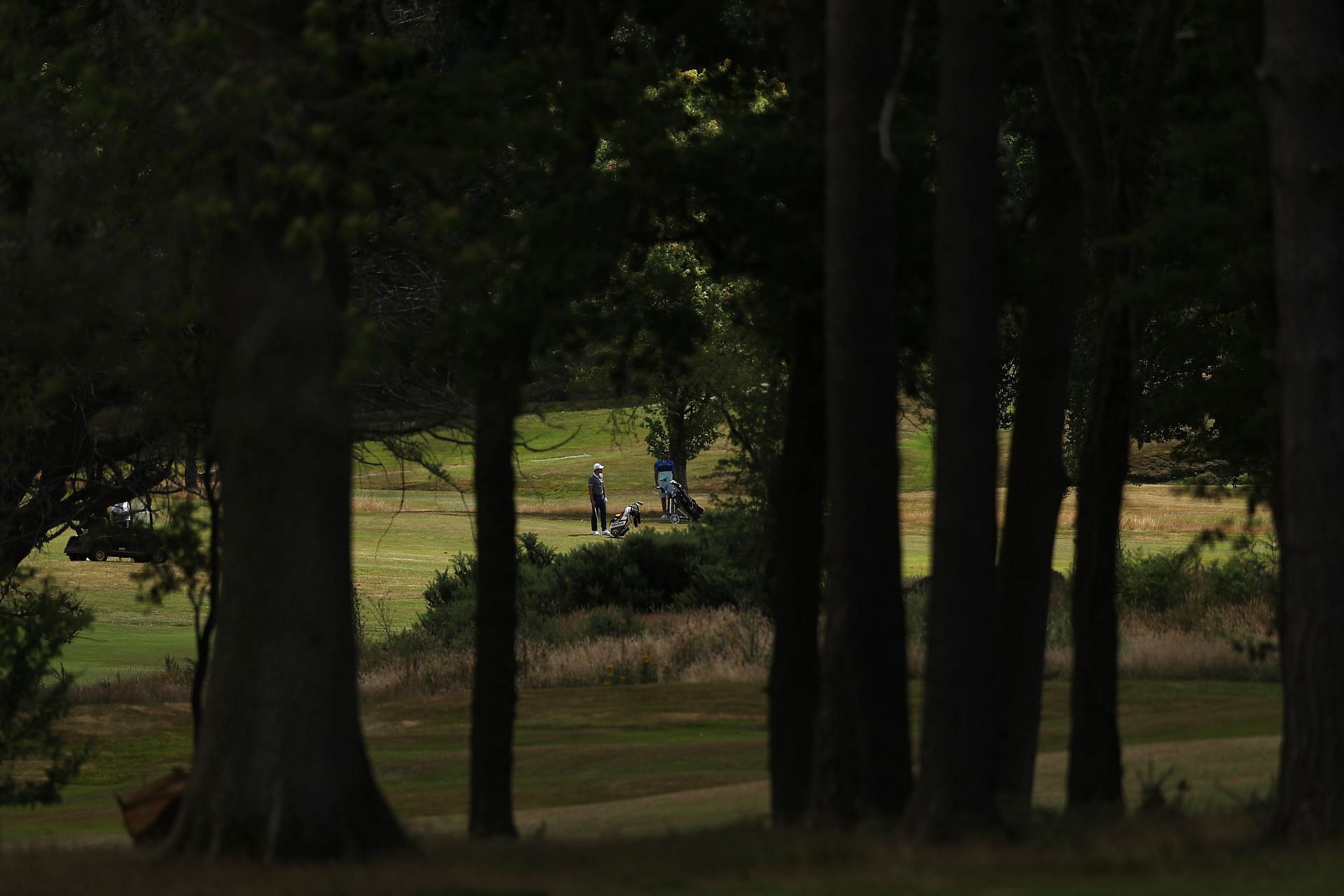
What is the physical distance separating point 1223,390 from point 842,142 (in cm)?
748

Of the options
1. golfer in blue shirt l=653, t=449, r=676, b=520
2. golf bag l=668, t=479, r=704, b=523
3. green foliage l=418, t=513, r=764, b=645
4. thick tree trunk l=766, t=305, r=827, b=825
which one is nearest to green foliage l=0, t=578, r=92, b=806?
thick tree trunk l=766, t=305, r=827, b=825

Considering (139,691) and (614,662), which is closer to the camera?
→ (614,662)

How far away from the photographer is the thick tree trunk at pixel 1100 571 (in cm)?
1505

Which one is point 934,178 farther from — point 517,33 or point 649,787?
point 649,787

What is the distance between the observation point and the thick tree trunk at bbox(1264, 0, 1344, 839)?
11.3 metres

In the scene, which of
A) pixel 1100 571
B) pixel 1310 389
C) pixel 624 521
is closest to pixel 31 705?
pixel 1100 571

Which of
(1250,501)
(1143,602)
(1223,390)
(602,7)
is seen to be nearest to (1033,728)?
(1250,501)

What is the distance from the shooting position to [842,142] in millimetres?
12758

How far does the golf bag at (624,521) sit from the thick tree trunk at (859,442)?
1721 inches

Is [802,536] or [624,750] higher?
[802,536]

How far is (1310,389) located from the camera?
37.3 ft

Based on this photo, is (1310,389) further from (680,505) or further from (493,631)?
(680,505)

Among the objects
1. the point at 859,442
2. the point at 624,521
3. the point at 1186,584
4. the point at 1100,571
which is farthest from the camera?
the point at 624,521

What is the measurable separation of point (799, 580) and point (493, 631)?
255 centimetres
